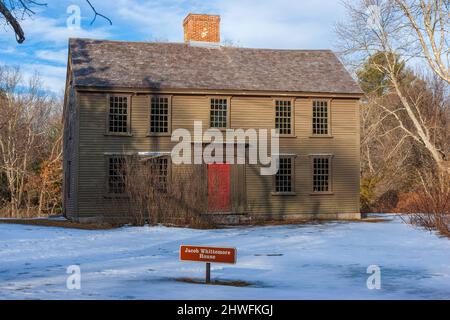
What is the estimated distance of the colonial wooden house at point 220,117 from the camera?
25922 millimetres

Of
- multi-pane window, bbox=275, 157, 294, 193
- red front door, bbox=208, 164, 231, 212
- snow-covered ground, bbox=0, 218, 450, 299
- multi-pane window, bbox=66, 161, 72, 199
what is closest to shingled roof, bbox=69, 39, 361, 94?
multi-pane window, bbox=275, 157, 294, 193

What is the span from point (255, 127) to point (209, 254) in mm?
17660

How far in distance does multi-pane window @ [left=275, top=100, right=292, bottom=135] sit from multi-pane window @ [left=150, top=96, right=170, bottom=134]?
5.01 metres

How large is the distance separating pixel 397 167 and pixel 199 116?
56.4 ft

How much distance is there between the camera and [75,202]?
25.6m

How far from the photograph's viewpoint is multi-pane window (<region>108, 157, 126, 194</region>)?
84.2ft

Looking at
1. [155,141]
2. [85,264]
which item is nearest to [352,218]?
[155,141]

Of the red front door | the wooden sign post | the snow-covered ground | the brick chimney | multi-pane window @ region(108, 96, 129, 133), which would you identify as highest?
the brick chimney

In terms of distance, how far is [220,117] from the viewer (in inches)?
1086

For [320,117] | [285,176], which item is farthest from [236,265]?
[320,117]

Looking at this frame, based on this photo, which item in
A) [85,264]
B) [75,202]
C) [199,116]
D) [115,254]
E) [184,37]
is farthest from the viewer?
[184,37]

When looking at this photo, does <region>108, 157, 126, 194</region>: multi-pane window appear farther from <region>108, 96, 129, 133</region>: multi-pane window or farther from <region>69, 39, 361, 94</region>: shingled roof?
<region>69, 39, 361, 94</region>: shingled roof

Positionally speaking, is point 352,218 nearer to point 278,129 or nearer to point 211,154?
point 278,129

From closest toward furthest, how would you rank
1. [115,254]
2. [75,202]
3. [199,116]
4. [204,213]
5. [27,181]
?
[115,254] < [204,213] < [75,202] < [199,116] < [27,181]
